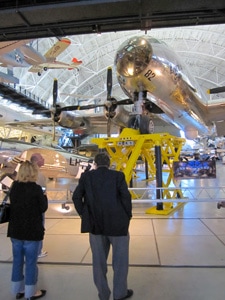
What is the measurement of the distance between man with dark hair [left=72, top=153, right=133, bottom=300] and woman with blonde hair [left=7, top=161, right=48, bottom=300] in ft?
1.76

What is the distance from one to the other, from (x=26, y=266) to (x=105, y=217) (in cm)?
110

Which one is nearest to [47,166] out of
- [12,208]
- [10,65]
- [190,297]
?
[10,65]

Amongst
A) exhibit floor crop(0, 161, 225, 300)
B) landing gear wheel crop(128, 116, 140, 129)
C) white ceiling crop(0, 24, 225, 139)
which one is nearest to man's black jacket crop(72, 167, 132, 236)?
exhibit floor crop(0, 161, 225, 300)

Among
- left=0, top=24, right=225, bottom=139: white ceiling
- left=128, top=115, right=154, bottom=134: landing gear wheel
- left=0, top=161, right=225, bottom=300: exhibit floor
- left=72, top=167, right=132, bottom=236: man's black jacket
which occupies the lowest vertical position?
left=0, top=161, right=225, bottom=300: exhibit floor

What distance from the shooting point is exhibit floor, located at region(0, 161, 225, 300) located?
3.04 metres

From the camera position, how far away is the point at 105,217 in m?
2.65

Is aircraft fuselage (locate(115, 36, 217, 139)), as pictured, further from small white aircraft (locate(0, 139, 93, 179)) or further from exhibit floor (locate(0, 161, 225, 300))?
exhibit floor (locate(0, 161, 225, 300))

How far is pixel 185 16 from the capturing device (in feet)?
10.6

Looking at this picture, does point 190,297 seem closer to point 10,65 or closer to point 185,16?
point 185,16

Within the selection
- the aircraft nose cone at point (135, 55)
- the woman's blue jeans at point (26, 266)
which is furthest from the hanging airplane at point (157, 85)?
the woman's blue jeans at point (26, 266)

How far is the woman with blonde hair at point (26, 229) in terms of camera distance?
2832 mm

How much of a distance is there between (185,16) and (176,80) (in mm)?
7537

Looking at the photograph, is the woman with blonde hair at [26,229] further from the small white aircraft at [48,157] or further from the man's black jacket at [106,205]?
the small white aircraft at [48,157]

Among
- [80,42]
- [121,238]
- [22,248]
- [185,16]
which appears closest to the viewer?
[121,238]
